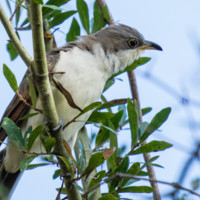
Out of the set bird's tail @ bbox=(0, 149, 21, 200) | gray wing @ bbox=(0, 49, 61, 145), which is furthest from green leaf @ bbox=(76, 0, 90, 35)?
bird's tail @ bbox=(0, 149, 21, 200)

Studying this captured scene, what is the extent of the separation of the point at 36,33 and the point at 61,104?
1.22 meters

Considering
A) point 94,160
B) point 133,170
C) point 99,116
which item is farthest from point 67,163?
point 99,116

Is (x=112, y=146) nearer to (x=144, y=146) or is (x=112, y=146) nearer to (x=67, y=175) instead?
(x=144, y=146)

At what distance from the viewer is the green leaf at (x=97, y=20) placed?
4344 millimetres

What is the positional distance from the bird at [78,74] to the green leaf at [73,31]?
0.14 m

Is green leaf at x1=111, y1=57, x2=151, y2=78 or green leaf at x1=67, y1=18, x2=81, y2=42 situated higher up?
green leaf at x1=67, y1=18, x2=81, y2=42

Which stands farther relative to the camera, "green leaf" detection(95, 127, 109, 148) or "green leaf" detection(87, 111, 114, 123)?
"green leaf" detection(95, 127, 109, 148)

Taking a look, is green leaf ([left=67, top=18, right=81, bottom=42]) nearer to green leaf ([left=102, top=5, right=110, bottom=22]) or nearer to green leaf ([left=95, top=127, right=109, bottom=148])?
green leaf ([left=102, top=5, right=110, bottom=22])

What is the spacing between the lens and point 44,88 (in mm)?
2760

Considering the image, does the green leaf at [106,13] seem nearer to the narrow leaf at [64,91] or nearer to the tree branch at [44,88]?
the narrow leaf at [64,91]

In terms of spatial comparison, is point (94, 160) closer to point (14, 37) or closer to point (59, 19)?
point (14, 37)

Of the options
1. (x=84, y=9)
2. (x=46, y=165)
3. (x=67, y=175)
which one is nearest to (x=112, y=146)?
(x=67, y=175)

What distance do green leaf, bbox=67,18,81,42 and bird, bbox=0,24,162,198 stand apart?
14 centimetres

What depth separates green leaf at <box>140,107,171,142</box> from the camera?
327 centimetres
